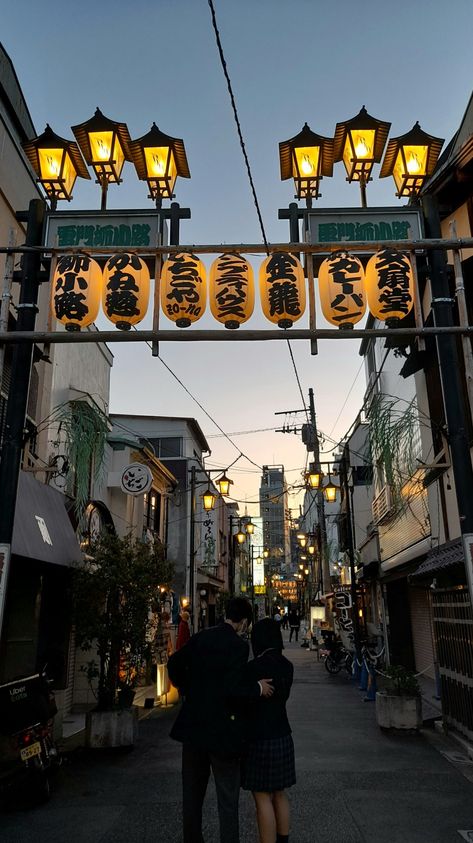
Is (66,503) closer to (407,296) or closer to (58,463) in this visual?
(58,463)

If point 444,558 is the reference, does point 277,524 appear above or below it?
above

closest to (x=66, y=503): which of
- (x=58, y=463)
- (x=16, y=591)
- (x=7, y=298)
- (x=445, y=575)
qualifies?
(x=58, y=463)

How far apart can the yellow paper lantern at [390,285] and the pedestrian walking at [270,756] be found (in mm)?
4853

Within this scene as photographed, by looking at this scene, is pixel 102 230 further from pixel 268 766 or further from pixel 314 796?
pixel 314 796

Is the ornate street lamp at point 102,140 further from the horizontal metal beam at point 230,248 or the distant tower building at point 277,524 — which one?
the distant tower building at point 277,524

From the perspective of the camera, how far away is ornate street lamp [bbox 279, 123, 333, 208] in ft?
30.7

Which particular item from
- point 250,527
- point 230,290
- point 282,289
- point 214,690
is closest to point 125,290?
point 230,290

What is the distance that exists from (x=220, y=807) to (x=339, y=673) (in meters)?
21.1

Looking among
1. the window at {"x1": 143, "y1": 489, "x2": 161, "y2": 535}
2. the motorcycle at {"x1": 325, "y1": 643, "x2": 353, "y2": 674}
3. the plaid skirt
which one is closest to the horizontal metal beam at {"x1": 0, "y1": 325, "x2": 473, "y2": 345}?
the plaid skirt

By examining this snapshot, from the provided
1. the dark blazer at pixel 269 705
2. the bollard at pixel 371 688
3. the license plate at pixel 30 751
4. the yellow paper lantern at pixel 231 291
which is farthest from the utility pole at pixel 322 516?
the dark blazer at pixel 269 705

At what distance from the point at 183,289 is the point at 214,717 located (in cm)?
550

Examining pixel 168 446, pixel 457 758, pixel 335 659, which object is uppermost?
pixel 168 446

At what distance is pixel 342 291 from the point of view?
27.5ft

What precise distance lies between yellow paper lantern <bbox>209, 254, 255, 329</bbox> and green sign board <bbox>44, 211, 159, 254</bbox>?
1.16 meters
